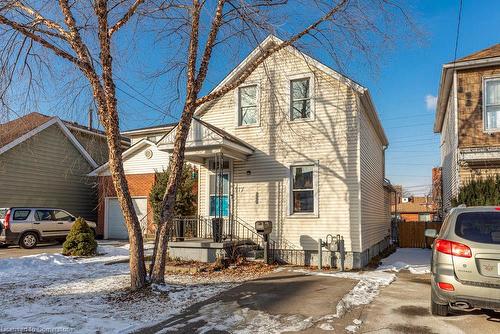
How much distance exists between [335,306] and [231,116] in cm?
815

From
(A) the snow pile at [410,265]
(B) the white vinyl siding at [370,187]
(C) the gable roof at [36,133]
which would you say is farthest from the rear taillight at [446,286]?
(C) the gable roof at [36,133]

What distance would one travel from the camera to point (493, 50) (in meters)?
13.3

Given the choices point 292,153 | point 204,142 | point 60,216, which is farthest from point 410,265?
point 60,216

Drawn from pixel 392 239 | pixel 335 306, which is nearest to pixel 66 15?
pixel 335 306

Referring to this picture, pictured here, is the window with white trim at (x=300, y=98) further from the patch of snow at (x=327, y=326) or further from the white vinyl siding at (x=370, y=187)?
the patch of snow at (x=327, y=326)

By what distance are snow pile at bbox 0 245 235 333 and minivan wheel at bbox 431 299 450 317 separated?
13.1ft

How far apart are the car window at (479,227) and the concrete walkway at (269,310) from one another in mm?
2127

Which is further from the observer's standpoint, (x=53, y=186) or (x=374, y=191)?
(x=53, y=186)

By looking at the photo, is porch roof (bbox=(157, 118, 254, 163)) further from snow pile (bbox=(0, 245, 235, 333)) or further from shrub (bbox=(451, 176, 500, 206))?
shrub (bbox=(451, 176, 500, 206))

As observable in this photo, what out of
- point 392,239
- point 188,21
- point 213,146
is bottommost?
point 392,239

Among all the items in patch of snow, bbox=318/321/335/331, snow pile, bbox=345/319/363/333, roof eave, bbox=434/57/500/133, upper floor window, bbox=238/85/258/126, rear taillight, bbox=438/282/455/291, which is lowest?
patch of snow, bbox=318/321/335/331

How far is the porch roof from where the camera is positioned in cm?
1163

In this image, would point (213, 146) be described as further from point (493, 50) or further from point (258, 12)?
point (493, 50)

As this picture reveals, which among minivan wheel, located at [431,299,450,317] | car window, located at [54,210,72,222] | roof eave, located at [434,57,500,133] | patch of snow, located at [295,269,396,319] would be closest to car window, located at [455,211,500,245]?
minivan wheel, located at [431,299,450,317]
